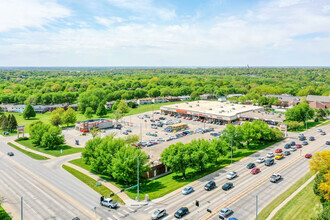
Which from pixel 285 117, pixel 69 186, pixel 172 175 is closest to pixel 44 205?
pixel 69 186

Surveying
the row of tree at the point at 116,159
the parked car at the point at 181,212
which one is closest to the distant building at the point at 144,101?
the row of tree at the point at 116,159

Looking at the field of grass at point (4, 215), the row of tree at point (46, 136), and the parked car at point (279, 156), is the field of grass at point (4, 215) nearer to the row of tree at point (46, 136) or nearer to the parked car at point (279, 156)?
the row of tree at point (46, 136)

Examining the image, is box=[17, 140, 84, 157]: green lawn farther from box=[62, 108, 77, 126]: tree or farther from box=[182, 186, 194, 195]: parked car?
box=[182, 186, 194, 195]: parked car

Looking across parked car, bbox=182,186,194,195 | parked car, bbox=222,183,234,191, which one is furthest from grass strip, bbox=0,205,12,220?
parked car, bbox=222,183,234,191

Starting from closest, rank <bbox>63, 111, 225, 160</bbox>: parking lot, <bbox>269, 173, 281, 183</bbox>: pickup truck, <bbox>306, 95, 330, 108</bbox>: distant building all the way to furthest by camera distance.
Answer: <bbox>269, 173, 281, 183</bbox>: pickup truck, <bbox>63, 111, 225, 160</bbox>: parking lot, <bbox>306, 95, 330, 108</bbox>: distant building

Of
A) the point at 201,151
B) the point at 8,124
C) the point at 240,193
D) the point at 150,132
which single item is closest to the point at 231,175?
the point at 240,193

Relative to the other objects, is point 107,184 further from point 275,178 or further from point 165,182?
point 275,178

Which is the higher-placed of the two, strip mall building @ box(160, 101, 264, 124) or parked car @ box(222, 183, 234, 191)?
strip mall building @ box(160, 101, 264, 124)
